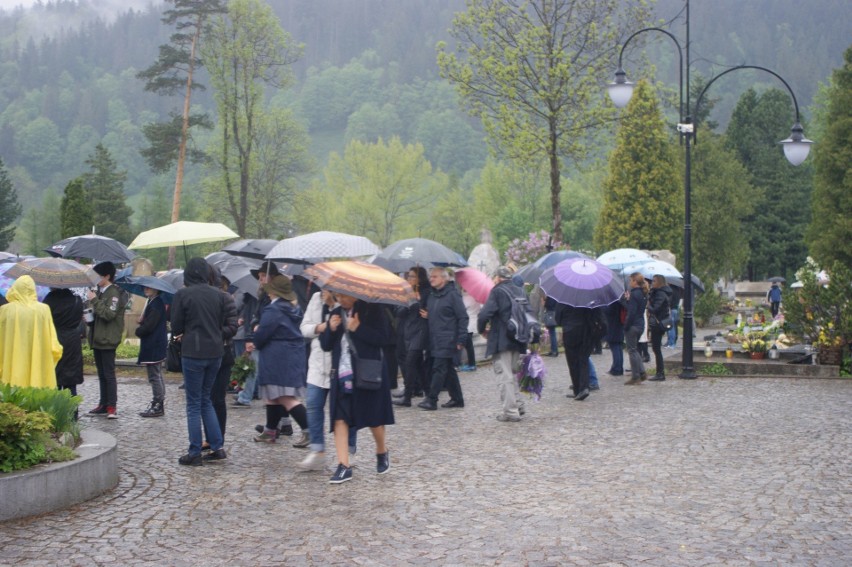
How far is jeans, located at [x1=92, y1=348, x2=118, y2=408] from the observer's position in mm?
11555

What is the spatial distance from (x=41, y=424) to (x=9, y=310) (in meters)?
2.13

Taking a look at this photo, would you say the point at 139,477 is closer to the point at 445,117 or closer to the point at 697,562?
the point at 697,562

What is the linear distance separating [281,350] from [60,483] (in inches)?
107

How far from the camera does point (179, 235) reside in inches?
546

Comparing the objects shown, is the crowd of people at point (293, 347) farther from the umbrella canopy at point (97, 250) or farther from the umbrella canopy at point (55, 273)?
the umbrella canopy at point (97, 250)

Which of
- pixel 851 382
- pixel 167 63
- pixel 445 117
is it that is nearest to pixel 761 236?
pixel 167 63

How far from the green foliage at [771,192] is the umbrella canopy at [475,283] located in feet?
150

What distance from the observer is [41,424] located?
24.0ft

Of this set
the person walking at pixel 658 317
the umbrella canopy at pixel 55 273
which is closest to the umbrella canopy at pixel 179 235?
the umbrella canopy at pixel 55 273

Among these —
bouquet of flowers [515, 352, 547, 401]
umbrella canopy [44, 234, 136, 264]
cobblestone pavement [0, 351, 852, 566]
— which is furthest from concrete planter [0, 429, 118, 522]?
umbrella canopy [44, 234, 136, 264]

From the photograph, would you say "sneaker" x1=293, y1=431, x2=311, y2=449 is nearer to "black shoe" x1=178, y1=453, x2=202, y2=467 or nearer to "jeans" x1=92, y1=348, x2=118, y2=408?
"black shoe" x1=178, y1=453, x2=202, y2=467

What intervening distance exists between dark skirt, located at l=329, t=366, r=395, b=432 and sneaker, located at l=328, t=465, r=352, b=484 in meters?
0.32

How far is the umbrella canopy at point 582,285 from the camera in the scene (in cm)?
1305

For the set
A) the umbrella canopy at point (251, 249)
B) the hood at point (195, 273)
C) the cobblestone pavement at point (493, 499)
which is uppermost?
the umbrella canopy at point (251, 249)
